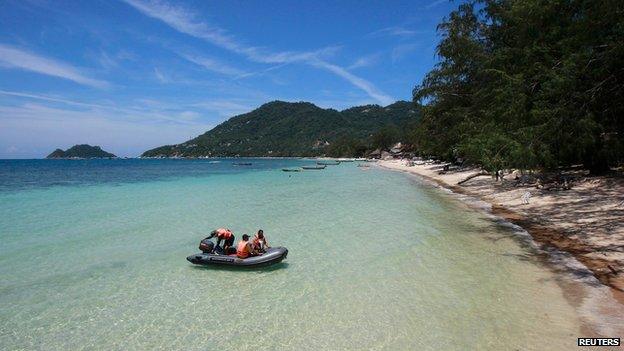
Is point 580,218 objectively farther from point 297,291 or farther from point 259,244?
point 259,244

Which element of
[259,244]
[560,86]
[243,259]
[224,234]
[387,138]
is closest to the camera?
[243,259]

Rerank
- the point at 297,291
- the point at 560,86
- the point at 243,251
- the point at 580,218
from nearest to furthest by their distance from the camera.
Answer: the point at 297,291 → the point at 243,251 → the point at 560,86 → the point at 580,218

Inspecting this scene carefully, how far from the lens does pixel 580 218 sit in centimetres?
1656

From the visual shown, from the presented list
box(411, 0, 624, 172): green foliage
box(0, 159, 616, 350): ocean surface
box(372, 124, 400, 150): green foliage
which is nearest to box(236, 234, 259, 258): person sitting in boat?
box(0, 159, 616, 350): ocean surface

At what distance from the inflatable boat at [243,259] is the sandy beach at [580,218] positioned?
8838 millimetres

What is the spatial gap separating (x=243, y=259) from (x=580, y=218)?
568 inches

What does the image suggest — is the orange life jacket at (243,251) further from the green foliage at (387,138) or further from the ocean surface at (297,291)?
the green foliage at (387,138)

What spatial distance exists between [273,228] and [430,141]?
126 feet

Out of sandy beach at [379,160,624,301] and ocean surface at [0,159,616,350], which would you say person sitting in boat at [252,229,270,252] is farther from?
sandy beach at [379,160,624,301]

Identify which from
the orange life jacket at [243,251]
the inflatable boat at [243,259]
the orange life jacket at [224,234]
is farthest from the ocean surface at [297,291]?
the orange life jacket at [224,234]

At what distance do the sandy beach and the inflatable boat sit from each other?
8.84 m

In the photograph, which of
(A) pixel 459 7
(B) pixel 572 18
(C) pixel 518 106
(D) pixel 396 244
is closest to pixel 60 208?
(D) pixel 396 244

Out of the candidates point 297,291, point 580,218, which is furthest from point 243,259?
point 580,218

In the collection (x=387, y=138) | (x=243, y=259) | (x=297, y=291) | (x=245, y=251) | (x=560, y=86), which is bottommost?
(x=297, y=291)
